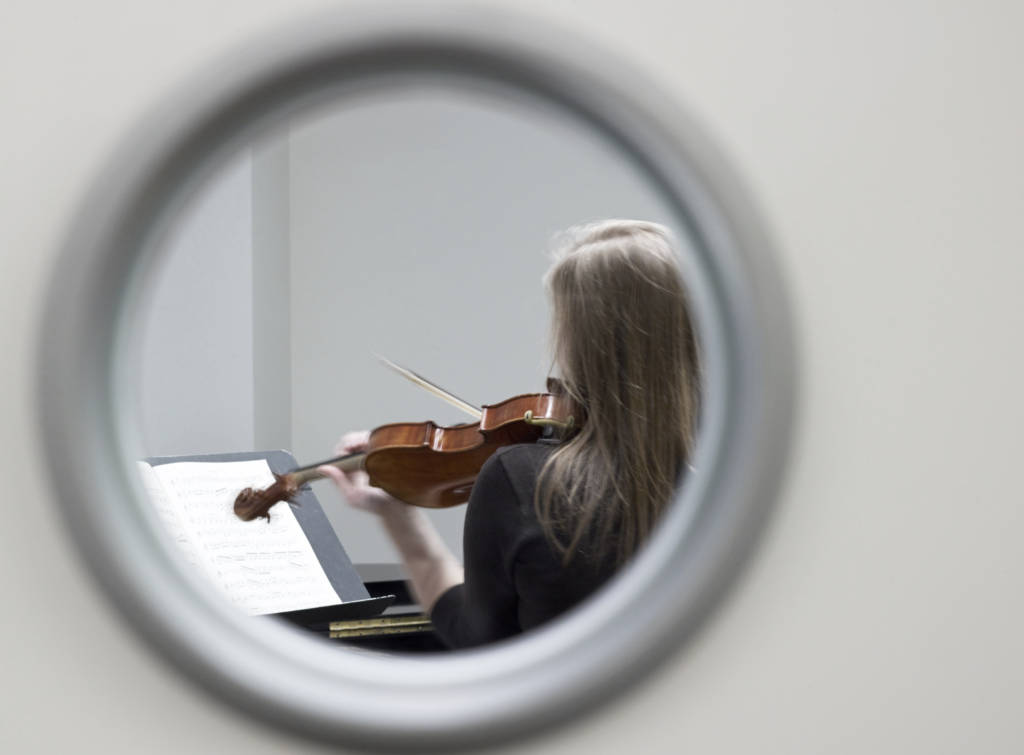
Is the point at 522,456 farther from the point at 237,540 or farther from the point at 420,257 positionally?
the point at 420,257

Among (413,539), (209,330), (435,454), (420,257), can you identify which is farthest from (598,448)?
(420,257)

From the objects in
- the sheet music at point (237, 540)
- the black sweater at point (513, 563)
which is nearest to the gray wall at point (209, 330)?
the sheet music at point (237, 540)

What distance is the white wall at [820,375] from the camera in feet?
1.57

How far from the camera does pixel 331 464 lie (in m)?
1.48

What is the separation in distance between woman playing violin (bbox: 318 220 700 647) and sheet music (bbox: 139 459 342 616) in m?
0.31

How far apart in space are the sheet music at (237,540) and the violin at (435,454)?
10cm

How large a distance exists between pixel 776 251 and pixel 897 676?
0.23 metres

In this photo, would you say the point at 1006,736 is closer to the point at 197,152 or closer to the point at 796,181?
the point at 796,181

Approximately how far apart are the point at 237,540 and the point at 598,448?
54 cm

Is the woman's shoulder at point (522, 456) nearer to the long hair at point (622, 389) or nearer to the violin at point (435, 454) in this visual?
the long hair at point (622, 389)

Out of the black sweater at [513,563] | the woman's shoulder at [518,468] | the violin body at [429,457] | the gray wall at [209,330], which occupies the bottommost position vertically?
the black sweater at [513,563]

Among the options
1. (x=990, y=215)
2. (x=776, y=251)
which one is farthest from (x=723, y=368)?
(x=990, y=215)

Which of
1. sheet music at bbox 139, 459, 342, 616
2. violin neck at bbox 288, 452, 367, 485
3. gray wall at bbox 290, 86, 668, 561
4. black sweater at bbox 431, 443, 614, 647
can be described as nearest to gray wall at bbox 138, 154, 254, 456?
gray wall at bbox 290, 86, 668, 561

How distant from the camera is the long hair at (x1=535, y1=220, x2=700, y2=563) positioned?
3.01ft
